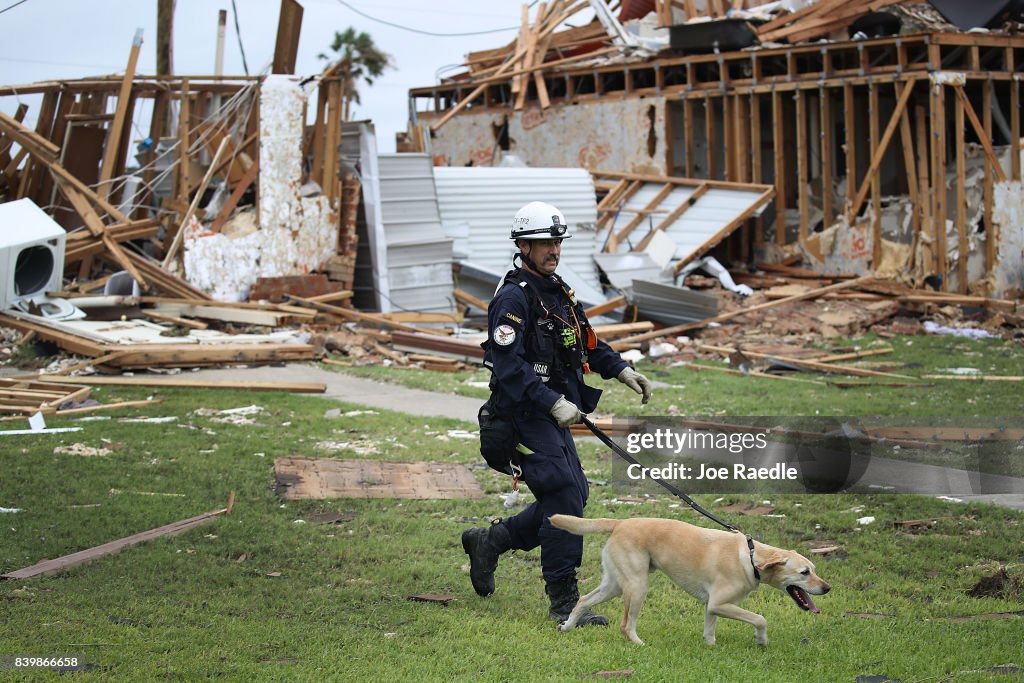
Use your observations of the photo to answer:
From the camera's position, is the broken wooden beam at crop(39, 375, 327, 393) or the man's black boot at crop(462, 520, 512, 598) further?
the broken wooden beam at crop(39, 375, 327, 393)

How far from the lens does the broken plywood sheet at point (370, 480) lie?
28.1 feet

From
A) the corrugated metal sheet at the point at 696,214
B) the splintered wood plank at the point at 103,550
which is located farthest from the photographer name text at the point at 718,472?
the corrugated metal sheet at the point at 696,214

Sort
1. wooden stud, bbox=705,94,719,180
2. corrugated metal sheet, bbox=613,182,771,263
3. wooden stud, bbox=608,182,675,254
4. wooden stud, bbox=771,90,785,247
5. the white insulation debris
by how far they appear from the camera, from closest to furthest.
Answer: the white insulation debris < corrugated metal sheet, bbox=613,182,771,263 < wooden stud, bbox=608,182,675,254 < wooden stud, bbox=771,90,785,247 < wooden stud, bbox=705,94,719,180

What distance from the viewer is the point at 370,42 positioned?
157 feet

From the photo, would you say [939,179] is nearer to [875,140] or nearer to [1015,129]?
[875,140]

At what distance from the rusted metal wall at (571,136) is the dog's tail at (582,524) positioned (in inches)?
768

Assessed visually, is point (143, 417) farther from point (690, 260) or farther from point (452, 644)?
point (690, 260)

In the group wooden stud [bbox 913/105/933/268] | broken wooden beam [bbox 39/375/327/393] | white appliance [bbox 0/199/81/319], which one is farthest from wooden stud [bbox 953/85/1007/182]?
white appliance [bbox 0/199/81/319]

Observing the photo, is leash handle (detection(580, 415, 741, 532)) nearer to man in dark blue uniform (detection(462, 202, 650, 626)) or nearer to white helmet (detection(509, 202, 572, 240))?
man in dark blue uniform (detection(462, 202, 650, 626))

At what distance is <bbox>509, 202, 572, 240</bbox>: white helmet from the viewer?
590cm

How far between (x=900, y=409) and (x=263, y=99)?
11667mm

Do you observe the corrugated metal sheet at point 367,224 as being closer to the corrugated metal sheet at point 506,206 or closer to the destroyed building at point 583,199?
the destroyed building at point 583,199

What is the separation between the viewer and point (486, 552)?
609 cm

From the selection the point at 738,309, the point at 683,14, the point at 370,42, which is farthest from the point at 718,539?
the point at 370,42
